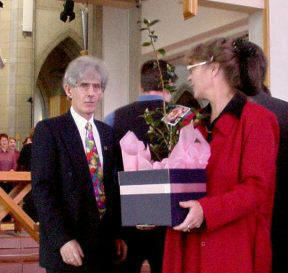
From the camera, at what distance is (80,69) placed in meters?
2.80

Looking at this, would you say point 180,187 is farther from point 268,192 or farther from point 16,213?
point 16,213

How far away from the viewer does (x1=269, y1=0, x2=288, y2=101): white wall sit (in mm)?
7184

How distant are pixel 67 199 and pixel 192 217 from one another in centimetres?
83

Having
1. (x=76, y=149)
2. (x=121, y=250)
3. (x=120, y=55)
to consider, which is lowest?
(x=121, y=250)

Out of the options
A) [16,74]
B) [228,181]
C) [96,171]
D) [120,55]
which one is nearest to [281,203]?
[228,181]

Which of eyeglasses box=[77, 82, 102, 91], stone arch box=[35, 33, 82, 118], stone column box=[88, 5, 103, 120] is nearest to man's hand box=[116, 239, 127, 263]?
eyeglasses box=[77, 82, 102, 91]

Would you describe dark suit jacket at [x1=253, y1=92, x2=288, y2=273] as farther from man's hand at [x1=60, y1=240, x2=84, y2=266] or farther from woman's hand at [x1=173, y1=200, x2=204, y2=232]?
man's hand at [x1=60, y1=240, x2=84, y2=266]

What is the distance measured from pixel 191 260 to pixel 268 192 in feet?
1.13

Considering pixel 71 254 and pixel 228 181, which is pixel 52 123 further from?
pixel 228 181

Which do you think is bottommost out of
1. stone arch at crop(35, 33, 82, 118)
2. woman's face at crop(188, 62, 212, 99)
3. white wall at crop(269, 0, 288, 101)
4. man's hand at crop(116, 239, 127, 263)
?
man's hand at crop(116, 239, 127, 263)

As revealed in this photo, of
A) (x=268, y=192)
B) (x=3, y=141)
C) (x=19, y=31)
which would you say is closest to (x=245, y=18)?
(x=3, y=141)

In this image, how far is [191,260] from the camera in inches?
83.7

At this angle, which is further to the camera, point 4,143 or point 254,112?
point 4,143

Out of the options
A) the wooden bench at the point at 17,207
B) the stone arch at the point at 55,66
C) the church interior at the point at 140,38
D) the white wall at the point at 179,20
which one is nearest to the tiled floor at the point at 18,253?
the church interior at the point at 140,38
